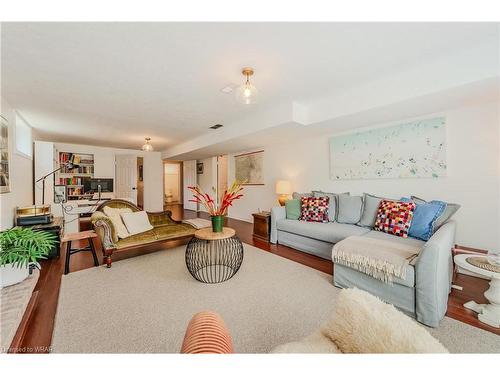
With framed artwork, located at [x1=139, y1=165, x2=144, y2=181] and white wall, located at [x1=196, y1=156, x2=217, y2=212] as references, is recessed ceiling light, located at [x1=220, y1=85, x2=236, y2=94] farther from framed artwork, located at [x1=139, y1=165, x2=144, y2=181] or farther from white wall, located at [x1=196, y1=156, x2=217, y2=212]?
framed artwork, located at [x1=139, y1=165, x2=144, y2=181]

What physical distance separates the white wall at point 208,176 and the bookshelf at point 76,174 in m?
3.27

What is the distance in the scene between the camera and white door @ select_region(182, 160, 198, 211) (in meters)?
7.89

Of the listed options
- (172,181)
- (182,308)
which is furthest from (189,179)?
(182,308)

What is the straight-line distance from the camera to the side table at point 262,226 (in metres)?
3.79

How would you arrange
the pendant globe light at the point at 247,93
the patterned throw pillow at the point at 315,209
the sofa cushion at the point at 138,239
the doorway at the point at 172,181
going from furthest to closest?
the doorway at the point at 172,181 → the patterned throw pillow at the point at 315,209 → the sofa cushion at the point at 138,239 → the pendant globe light at the point at 247,93

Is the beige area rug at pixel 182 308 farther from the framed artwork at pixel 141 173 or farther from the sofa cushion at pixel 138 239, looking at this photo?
the framed artwork at pixel 141 173

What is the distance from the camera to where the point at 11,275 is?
1.75m

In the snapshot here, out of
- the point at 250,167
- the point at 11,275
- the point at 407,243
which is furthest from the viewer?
the point at 250,167

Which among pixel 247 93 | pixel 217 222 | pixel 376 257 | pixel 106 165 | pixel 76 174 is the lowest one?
pixel 376 257

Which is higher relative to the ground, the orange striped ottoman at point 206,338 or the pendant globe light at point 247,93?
the pendant globe light at point 247,93

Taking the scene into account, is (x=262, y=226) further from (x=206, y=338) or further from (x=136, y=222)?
(x=206, y=338)

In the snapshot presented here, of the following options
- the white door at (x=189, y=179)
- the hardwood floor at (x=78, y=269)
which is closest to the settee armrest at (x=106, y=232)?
the hardwood floor at (x=78, y=269)

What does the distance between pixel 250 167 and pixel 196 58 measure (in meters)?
3.63

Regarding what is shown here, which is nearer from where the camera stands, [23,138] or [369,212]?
[369,212]
